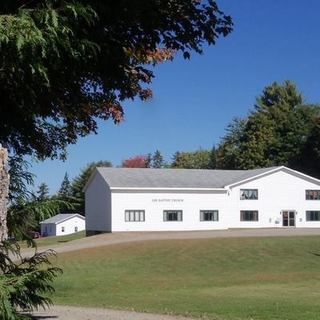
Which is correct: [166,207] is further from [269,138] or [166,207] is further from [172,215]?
[269,138]

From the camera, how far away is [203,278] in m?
31.9

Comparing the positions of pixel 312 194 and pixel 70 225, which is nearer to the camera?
pixel 312 194

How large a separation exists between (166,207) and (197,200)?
3.44m

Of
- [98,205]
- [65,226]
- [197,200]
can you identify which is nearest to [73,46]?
[197,200]

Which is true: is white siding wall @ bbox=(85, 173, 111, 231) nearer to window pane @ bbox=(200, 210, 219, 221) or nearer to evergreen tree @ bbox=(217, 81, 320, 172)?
window pane @ bbox=(200, 210, 219, 221)

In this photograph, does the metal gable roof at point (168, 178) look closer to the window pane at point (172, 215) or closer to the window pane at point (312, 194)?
the window pane at point (172, 215)

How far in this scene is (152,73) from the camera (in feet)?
39.1

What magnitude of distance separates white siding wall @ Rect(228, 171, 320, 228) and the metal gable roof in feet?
4.29

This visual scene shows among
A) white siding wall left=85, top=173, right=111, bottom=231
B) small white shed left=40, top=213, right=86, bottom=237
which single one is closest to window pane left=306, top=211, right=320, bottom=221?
white siding wall left=85, top=173, right=111, bottom=231

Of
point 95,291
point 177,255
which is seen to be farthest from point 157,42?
point 177,255

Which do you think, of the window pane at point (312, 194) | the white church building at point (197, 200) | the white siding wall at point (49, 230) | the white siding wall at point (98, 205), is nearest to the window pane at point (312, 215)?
the white church building at point (197, 200)

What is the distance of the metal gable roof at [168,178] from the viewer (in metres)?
64.1

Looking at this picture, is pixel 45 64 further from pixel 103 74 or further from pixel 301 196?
pixel 301 196

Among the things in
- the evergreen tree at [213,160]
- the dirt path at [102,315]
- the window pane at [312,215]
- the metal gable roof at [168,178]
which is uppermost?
the evergreen tree at [213,160]
